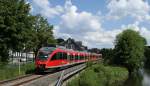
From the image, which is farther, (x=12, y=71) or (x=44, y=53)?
(x=44, y=53)

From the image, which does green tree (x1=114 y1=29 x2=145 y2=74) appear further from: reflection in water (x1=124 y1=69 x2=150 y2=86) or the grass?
the grass

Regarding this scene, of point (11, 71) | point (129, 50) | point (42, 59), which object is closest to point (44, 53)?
point (42, 59)

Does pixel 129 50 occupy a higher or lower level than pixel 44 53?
higher

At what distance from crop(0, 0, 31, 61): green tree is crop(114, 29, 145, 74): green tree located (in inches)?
1874

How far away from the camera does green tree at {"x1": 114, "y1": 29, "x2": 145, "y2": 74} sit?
8919 centimetres

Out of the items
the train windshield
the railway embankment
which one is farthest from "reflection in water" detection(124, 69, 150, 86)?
the train windshield

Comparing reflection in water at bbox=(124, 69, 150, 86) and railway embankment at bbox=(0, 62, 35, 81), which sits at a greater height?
railway embankment at bbox=(0, 62, 35, 81)

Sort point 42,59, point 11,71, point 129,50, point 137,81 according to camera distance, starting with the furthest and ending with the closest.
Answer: point 129,50 → point 137,81 → point 42,59 → point 11,71

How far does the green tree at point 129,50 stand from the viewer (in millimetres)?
89188

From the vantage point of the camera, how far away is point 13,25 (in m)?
43.3

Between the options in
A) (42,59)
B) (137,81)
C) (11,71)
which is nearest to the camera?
(11,71)

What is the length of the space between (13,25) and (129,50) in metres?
51.9

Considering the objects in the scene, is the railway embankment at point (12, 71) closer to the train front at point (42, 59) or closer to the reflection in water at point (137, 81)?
the train front at point (42, 59)

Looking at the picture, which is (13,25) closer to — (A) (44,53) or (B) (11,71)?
(A) (44,53)
